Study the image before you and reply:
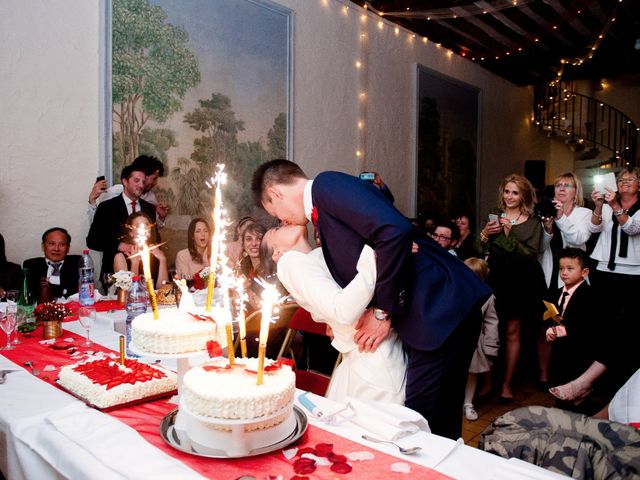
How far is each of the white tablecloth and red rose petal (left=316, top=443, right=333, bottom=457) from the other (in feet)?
0.31

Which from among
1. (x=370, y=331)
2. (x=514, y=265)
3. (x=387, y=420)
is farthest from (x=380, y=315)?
(x=514, y=265)

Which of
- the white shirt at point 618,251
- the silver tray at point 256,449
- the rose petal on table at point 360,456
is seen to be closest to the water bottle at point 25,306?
the silver tray at point 256,449

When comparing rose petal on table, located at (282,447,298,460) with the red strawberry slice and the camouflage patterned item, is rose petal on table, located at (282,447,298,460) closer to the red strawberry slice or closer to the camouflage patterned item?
the red strawberry slice

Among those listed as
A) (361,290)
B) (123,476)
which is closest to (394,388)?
(361,290)

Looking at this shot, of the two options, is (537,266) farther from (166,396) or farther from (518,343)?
(166,396)

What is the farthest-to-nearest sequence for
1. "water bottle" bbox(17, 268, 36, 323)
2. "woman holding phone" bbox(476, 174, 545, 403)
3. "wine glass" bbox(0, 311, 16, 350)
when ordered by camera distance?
"woman holding phone" bbox(476, 174, 545, 403) → "water bottle" bbox(17, 268, 36, 323) → "wine glass" bbox(0, 311, 16, 350)

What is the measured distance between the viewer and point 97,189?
420 centimetres

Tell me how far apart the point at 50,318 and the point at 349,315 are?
5.16 ft

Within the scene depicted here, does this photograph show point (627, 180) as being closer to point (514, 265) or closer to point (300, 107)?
point (514, 265)

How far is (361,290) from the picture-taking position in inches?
59.9

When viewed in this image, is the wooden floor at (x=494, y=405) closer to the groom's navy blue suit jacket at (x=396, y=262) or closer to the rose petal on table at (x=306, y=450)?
the groom's navy blue suit jacket at (x=396, y=262)

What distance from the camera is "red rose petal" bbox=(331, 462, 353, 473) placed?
3.86 feet

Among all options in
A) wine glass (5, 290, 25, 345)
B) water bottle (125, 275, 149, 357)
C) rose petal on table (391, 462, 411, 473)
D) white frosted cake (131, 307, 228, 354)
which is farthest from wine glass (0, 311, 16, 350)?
rose petal on table (391, 462, 411, 473)

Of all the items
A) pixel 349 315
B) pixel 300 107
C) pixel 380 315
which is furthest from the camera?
pixel 300 107
